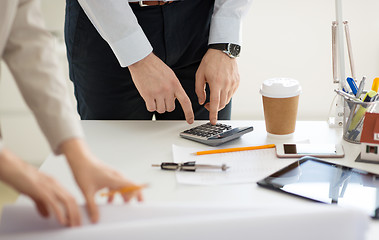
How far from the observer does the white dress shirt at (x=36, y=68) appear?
597 mm

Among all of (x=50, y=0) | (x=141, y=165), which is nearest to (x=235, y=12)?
(x=141, y=165)

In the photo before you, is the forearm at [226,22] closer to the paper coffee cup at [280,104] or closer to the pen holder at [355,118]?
the paper coffee cup at [280,104]

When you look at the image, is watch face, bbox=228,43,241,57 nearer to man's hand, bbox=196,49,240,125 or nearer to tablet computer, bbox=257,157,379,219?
man's hand, bbox=196,49,240,125

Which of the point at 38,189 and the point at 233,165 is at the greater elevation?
the point at 38,189

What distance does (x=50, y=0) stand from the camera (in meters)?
2.76

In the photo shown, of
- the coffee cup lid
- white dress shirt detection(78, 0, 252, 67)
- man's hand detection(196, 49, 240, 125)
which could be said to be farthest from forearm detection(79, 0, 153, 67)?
the coffee cup lid

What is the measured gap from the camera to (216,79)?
1.25 metres

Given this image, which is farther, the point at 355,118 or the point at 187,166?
Result: the point at 355,118

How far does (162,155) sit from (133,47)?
284mm

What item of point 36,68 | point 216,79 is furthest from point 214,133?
point 36,68

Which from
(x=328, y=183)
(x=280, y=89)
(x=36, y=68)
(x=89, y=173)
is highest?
(x=36, y=68)

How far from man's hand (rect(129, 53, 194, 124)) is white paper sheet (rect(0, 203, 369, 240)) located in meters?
0.65

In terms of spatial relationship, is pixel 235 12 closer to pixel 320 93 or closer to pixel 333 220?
pixel 333 220

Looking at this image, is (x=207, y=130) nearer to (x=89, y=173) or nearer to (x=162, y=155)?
(x=162, y=155)
